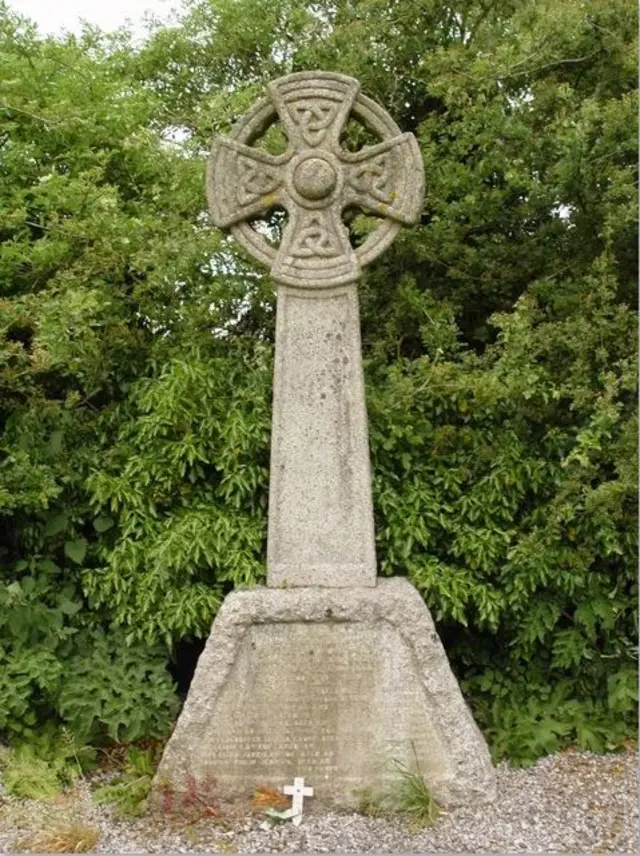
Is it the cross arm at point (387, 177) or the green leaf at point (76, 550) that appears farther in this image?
the green leaf at point (76, 550)

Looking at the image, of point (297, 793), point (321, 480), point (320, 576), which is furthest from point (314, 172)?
point (297, 793)

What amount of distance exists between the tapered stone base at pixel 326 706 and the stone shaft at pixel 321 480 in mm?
161

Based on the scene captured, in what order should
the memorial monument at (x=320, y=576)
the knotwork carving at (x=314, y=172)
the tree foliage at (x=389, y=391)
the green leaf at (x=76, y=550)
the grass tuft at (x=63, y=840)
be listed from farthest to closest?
the green leaf at (x=76, y=550) → the tree foliage at (x=389, y=391) → the knotwork carving at (x=314, y=172) → the memorial monument at (x=320, y=576) → the grass tuft at (x=63, y=840)

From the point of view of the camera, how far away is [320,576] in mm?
4547

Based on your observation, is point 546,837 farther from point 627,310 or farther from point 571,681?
point 627,310

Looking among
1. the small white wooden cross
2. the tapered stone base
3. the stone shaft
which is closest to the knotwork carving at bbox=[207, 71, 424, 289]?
the stone shaft

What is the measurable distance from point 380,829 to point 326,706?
55 cm

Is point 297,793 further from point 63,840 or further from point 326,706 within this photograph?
point 63,840

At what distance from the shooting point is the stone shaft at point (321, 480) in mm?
4559

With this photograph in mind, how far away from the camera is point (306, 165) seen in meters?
4.68

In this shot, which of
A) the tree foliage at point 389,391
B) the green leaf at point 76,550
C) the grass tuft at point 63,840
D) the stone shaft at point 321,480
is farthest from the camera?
the green leaf at point 76,550

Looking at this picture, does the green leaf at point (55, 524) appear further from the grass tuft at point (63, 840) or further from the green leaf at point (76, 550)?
the grass tuft at point (63, 840)

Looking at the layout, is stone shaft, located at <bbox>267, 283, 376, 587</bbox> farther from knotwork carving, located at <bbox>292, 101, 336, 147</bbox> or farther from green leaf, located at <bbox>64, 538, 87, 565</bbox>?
green leaf, located at <bbox>64, 538, 87, 565</bbox>

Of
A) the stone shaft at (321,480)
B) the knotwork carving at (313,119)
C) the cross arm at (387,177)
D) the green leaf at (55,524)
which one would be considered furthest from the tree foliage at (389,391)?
the knotwork carving at (313,119)
